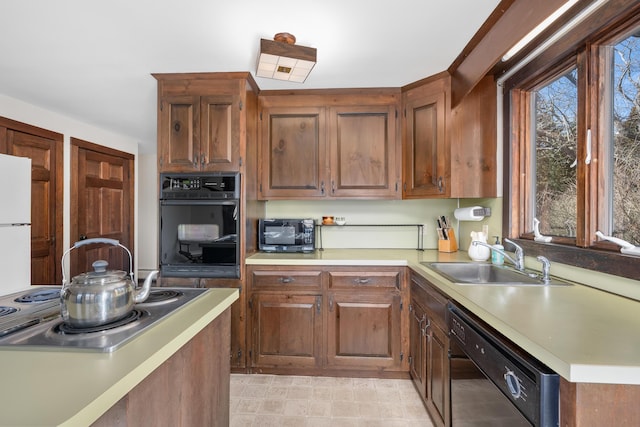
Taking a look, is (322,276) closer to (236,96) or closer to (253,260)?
(253,260)

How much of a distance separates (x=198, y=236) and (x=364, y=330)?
1.39 meters

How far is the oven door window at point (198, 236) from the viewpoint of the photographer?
221 centimetres

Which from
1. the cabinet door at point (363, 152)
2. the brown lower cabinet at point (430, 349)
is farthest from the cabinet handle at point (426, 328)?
the cabinet door at point (363, 152)

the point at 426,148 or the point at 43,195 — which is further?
the point at 43,195

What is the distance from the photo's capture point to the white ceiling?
1.49 m

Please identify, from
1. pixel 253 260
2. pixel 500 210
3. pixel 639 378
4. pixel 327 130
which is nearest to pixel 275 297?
pixel 253 260

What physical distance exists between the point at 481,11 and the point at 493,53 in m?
0.22

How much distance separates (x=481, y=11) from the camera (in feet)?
5.01

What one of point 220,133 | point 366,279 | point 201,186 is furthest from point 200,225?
point 366,279

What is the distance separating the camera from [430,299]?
1779mm

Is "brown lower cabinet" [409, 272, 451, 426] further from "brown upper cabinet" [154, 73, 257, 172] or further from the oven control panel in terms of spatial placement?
"brown upper cabinet" [154, 73, 257, 172]

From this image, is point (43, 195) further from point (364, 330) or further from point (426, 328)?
point (426, 328)

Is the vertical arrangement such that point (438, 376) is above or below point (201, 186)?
below

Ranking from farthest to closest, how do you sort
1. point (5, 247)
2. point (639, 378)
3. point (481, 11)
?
point (481, 11)
point (5, 247)
point (639, 378)
